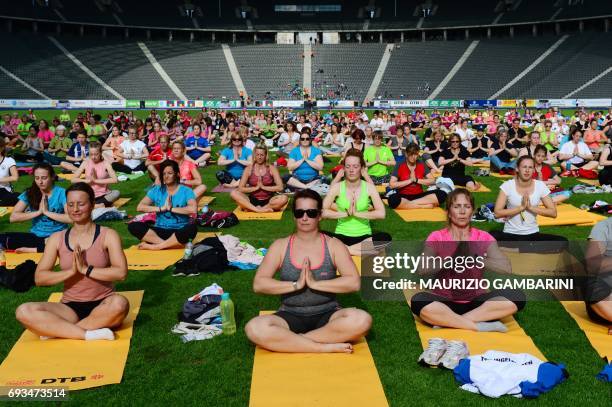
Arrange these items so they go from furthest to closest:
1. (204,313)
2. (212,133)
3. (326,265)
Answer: (212,133), (204,313), (326,265)

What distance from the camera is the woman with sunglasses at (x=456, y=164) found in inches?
525

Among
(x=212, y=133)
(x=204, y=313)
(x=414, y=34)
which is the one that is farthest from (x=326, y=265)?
(x=414, y=34)

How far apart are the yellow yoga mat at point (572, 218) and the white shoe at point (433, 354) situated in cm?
578

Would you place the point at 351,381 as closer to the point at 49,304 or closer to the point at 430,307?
the point at 430,307

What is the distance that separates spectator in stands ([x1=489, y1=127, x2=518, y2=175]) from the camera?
15890 mm

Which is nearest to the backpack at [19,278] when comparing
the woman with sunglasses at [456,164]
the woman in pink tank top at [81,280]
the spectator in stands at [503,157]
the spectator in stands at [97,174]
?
the woman in pink tank top at [81,280]

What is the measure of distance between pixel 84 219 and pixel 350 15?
6594 cm

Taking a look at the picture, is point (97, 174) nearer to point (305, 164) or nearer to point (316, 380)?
point (305, 164)

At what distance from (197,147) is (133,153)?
1.97m

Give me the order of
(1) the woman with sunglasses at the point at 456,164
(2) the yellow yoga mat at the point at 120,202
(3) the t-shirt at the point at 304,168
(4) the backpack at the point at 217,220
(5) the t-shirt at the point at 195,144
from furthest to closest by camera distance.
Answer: (5) the t-shirt at the point at 195,144 → (1) the woman with sunglasses at the point at 456,164 → (3) the t-shirt at the point at 304,168 → (2) the yellow yoga mat at the point at 120,202 → (4) the backpack at the point at 217,220

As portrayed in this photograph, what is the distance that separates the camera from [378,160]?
1394cm

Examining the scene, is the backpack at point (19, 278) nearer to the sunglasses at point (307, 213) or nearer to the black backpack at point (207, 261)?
the black backpack at point (207, 261)

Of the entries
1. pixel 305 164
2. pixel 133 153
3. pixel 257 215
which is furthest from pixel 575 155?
pixel 133 153

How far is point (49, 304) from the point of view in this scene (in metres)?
5.29
